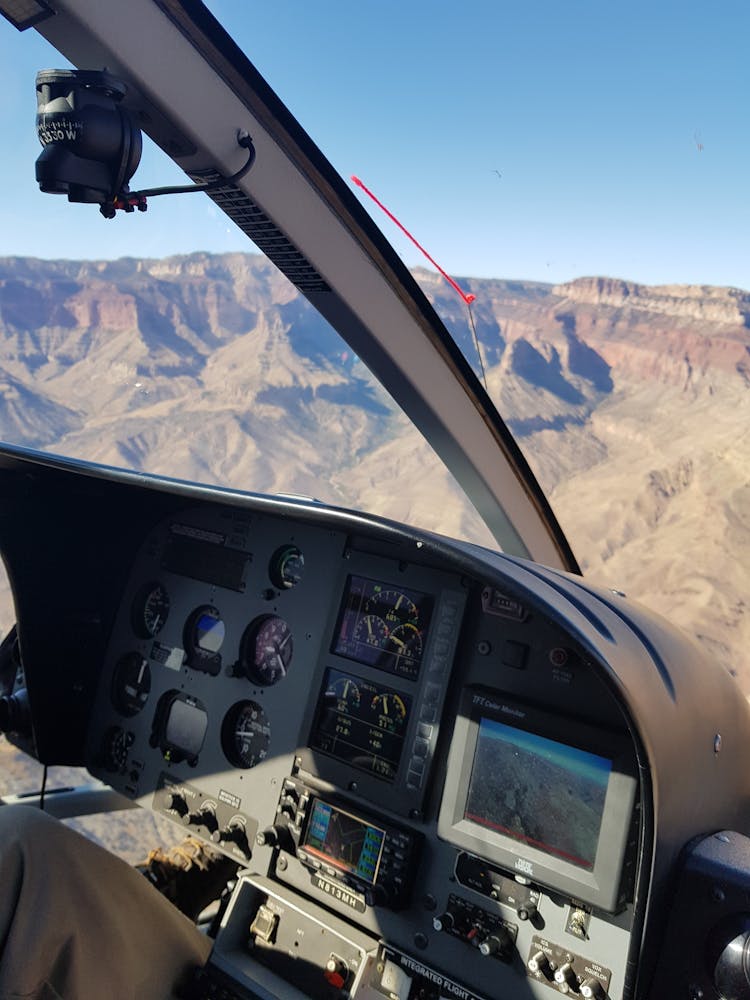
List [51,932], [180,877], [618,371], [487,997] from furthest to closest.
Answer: [618,371] < [180,877] < [487,997] < [51,932]

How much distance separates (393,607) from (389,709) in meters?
0.28

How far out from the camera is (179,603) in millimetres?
2840

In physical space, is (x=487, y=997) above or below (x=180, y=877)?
above

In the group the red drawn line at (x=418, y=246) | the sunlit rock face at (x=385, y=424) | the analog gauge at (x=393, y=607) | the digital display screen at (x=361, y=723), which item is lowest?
the digital display screen at (x=361, y=723)

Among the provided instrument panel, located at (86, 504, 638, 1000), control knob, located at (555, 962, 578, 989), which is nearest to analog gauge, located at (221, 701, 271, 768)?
instrument panel, located at (86, 504, 638, 1000)

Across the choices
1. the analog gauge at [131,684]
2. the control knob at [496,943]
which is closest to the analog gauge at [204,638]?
the analog gauge at [131,684]

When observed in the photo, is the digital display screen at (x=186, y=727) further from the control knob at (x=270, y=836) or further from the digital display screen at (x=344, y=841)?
the digital display screen at (x=344, y=841)

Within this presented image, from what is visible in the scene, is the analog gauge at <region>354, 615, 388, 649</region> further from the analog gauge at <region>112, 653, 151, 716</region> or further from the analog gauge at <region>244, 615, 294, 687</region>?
the analog gauge at <region>112, 653, 151, 716</region>

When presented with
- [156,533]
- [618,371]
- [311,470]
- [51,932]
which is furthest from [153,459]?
[51,932]

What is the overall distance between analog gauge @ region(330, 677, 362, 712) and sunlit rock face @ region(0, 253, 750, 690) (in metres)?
13.1

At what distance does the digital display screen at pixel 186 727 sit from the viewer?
2.65 metres

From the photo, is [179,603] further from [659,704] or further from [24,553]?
[659,704]

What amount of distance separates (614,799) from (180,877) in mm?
1430

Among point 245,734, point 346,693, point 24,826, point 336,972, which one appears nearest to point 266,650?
point 245,734
